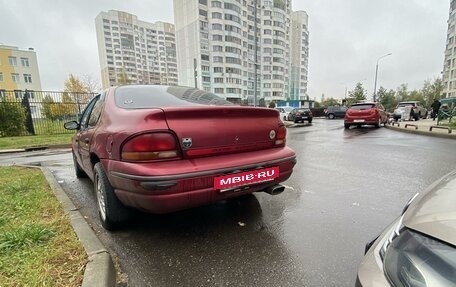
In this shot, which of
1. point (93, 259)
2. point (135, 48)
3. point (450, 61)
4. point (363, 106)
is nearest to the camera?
point (93, 259)

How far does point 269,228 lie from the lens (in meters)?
2.82

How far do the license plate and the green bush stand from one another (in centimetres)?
1546

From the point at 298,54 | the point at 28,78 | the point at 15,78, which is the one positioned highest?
the point at 298,54

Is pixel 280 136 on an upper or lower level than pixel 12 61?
lower

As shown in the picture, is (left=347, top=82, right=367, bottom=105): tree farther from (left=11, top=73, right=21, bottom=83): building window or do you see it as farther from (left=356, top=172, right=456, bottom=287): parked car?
(left=11, top=73, right=21, bottom=83): building window

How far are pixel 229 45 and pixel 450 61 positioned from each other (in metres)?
55.5

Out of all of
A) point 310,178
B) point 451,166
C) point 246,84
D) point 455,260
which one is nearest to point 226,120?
point 455,260

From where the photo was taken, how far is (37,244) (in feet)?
7.81

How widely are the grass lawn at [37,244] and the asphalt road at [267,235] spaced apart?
35cm

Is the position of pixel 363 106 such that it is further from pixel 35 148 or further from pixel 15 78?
pixel 15 78

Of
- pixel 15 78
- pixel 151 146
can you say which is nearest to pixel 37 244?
pixel 151 146

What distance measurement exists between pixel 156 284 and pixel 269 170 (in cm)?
144

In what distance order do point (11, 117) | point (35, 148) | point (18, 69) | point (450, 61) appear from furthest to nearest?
point (450, 61) < point (18, 69) < point (11, 117) < point (35, 148)

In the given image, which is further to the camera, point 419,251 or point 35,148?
point 35,148
